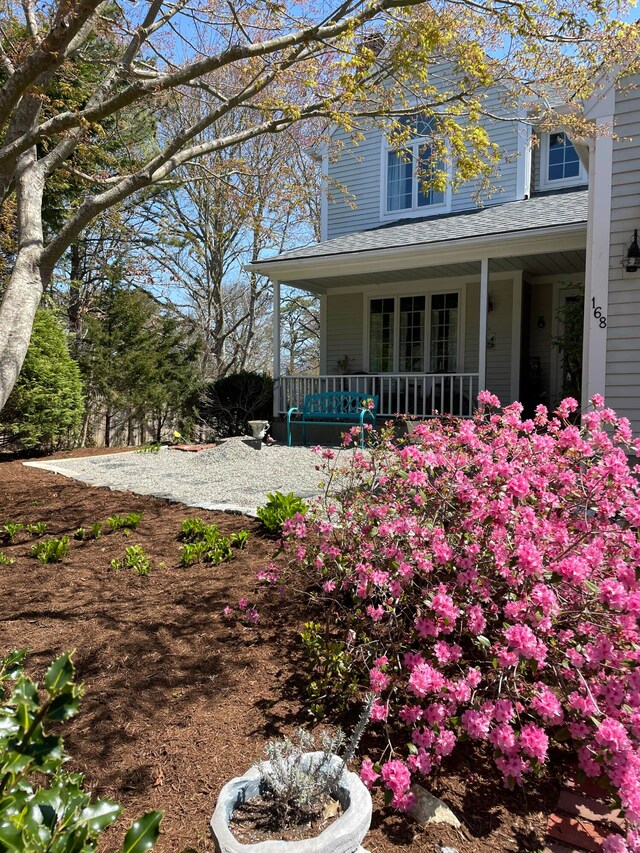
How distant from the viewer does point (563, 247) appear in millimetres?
7930

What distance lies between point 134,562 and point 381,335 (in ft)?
28.9

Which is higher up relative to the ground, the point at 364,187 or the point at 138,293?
the point at 364,187

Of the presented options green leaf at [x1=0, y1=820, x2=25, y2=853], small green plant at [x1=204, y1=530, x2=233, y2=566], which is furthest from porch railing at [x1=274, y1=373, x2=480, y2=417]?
green leaf at [x1=0, y1=820, x2=25, y2=853]

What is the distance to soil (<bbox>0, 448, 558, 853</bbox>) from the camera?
1.77 meters

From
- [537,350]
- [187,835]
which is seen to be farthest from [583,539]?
[537,350]

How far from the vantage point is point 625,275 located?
570cm

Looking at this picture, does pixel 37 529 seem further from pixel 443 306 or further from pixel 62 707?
pixel 443 306

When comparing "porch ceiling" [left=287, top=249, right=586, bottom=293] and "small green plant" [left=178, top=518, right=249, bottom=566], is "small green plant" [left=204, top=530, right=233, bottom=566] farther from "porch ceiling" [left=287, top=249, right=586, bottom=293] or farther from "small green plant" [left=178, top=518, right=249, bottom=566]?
"porch ceiling" [left=287, top=249, right=586, bottom=293]

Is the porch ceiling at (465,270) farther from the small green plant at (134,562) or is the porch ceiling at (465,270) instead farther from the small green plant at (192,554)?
the small green plant at (134,562)

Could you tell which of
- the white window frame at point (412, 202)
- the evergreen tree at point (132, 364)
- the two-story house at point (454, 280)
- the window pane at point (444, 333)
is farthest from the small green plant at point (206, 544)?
the white window frame at point (412, 202)

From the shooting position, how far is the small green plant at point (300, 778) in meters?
1.48

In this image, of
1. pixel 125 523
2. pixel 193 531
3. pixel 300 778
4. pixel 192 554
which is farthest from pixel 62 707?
pixel 125 523

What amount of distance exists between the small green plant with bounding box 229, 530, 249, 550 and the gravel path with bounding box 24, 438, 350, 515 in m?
0.82

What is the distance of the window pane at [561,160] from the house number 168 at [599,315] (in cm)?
628
